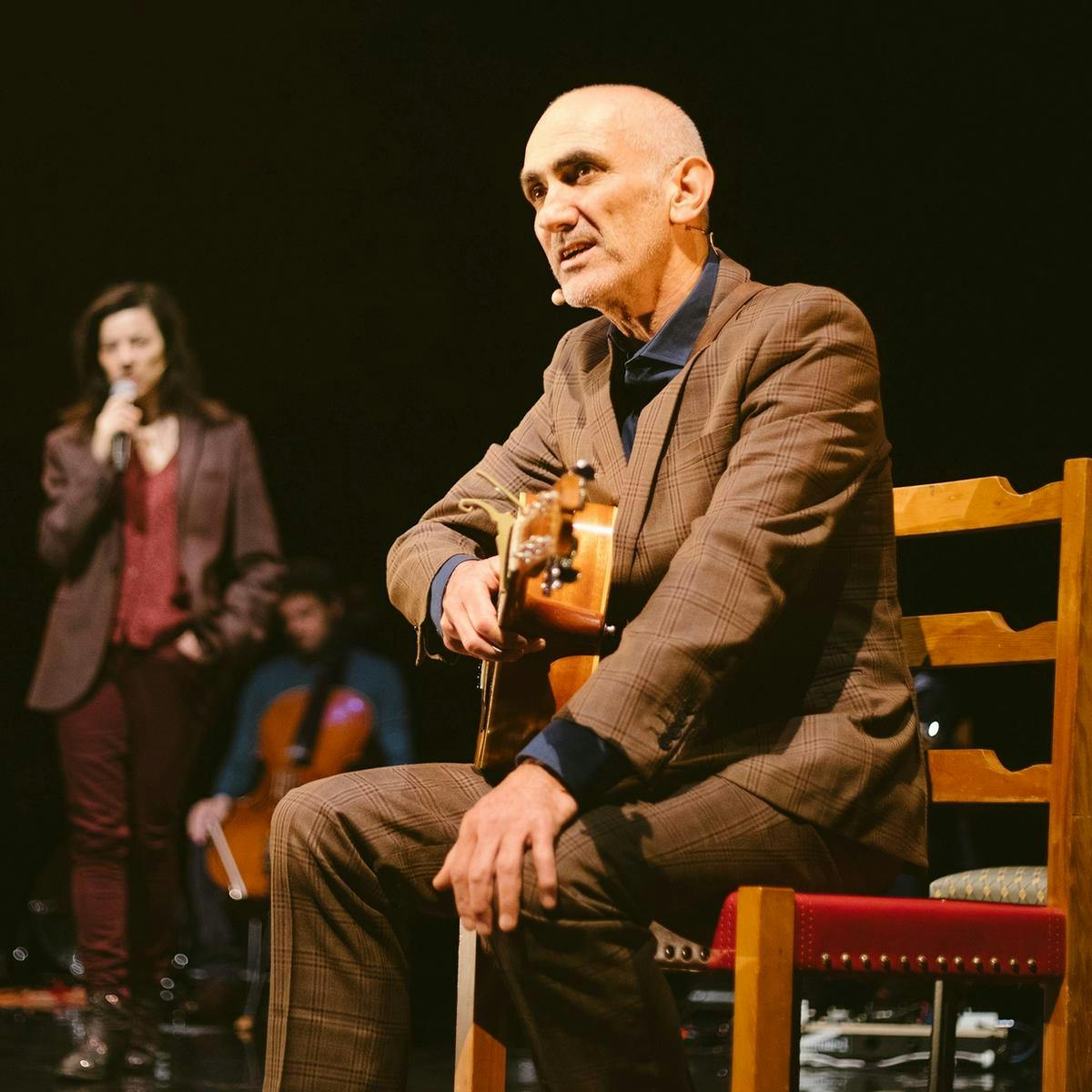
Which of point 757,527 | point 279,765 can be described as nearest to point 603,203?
point 757,527

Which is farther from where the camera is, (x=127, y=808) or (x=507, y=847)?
(x=127, y=808)

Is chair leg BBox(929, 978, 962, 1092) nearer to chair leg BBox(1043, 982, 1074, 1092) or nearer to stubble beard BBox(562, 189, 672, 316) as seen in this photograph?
chair leg BBox(1043, 982, 1074, 1092)

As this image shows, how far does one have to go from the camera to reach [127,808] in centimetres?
372

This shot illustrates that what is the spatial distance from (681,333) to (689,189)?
0.68ft

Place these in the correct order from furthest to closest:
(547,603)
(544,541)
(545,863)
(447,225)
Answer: (447,225)
(547,603)
(544,541)
(545,863)

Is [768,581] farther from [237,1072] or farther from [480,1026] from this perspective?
[237,1072]

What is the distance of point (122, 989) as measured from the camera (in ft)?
11.2

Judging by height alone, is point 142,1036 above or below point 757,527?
below

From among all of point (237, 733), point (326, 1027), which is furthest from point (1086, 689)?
point (237, 733)

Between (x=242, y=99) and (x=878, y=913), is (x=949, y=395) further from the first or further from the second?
(x=878, y=913)

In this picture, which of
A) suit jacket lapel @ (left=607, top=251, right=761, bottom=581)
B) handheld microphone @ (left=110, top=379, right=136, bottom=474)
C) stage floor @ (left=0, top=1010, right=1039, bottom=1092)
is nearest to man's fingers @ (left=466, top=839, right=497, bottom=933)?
suit jacket lapel @ (left=607, top=251, right=761, bottom=581)

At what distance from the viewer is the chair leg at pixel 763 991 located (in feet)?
4.66

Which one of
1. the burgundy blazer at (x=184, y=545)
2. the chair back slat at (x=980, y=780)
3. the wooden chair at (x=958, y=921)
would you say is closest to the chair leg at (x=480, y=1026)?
the wooden chair at (x=958, y=921)

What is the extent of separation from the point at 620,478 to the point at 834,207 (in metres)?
3.27
